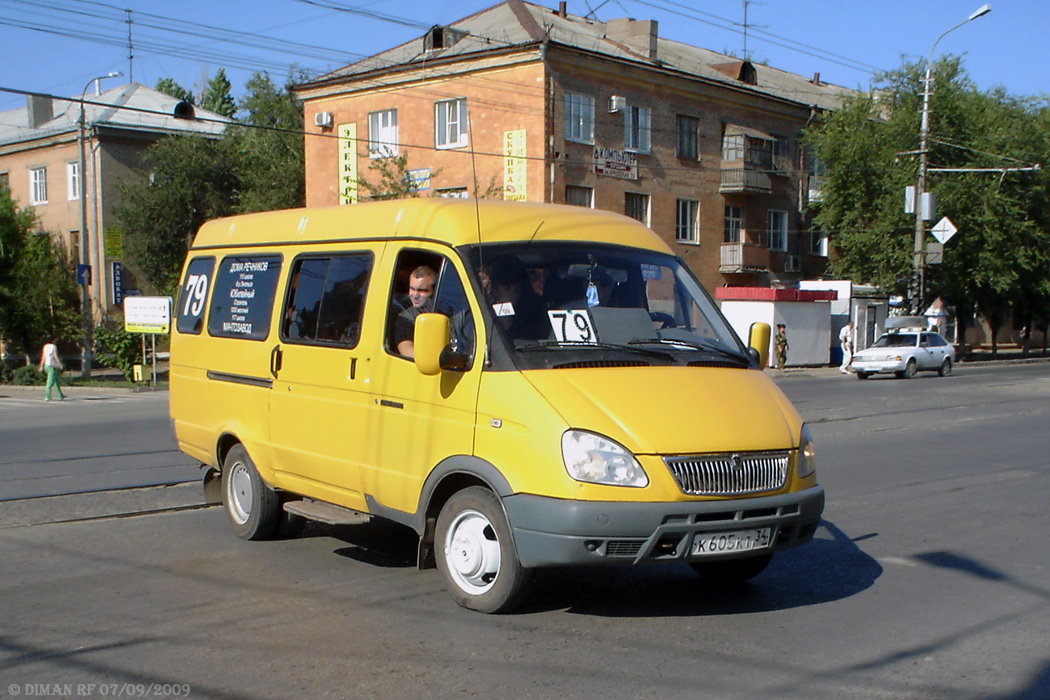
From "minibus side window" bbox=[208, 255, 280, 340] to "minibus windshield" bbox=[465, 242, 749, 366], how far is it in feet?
7.23

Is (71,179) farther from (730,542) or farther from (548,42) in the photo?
(730,542)

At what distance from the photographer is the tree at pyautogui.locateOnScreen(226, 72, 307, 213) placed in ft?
163

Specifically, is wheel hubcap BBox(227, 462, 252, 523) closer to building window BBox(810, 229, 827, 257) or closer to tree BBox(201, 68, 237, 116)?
building window BBox(810, 229, 827, 257)

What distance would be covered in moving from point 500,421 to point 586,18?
132ft

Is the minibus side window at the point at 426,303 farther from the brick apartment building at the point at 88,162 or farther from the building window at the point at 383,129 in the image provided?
the brick apartment building at the point at 88,162

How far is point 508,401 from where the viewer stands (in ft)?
17.9

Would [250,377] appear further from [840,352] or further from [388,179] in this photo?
[840,352]

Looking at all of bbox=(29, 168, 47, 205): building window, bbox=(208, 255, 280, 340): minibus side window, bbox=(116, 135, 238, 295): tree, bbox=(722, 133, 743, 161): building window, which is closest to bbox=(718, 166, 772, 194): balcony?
bbox=(722, 133, 743, 161): building window

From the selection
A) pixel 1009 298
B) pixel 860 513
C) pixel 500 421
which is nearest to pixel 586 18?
pixel 1009 298

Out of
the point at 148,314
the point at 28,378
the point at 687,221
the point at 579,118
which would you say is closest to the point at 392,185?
the point at 579,118

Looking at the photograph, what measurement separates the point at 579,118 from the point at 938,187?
1602 centimetres

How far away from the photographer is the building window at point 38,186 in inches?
1945

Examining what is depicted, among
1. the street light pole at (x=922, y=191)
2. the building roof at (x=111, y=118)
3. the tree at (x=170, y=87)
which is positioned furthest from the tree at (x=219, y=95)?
the street light pole at (x=922, y=191)

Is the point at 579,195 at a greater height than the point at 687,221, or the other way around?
the point at 579,195
